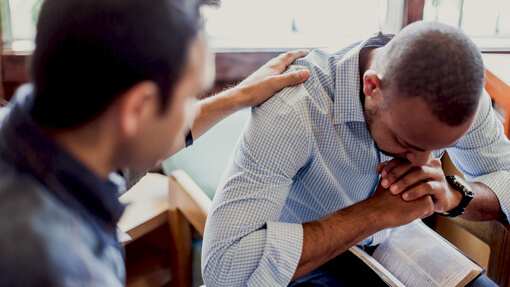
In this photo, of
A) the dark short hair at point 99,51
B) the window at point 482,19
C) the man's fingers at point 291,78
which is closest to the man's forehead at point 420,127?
the man's fingers at point 291,78

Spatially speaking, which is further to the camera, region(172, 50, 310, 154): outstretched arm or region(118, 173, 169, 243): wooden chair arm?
region(118, 173, 169, 243): wooden chair arm

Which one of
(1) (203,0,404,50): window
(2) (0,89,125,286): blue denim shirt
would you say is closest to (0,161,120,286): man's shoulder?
(2) (0,89,125,286): blue denim shirt

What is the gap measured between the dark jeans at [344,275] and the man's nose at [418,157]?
0.28 meters

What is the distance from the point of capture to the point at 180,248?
1.77 metres

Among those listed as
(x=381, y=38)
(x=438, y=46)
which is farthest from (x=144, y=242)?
(x=438, y=46)

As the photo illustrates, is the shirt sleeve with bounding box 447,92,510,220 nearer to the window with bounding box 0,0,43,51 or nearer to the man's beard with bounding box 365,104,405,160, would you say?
the man's beard with bounding box 365,104,405,160

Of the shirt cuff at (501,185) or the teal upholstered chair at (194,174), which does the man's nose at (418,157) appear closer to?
the shirt cuff at (501,185)

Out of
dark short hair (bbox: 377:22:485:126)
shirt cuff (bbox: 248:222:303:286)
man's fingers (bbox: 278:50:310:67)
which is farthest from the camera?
man's fingers (bbox: 278:50:310:67)

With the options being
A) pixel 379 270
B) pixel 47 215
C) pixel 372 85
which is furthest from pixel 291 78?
pixel 47 215

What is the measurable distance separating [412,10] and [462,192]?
116 centimetres

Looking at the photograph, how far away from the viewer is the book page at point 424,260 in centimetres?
115

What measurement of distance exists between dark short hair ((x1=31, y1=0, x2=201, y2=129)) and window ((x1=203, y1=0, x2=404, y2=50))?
156 cm

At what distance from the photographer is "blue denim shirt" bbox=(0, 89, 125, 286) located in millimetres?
505

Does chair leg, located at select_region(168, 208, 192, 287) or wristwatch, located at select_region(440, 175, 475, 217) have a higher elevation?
wristwatch, located at select_region(440, 175, 475, 217)
